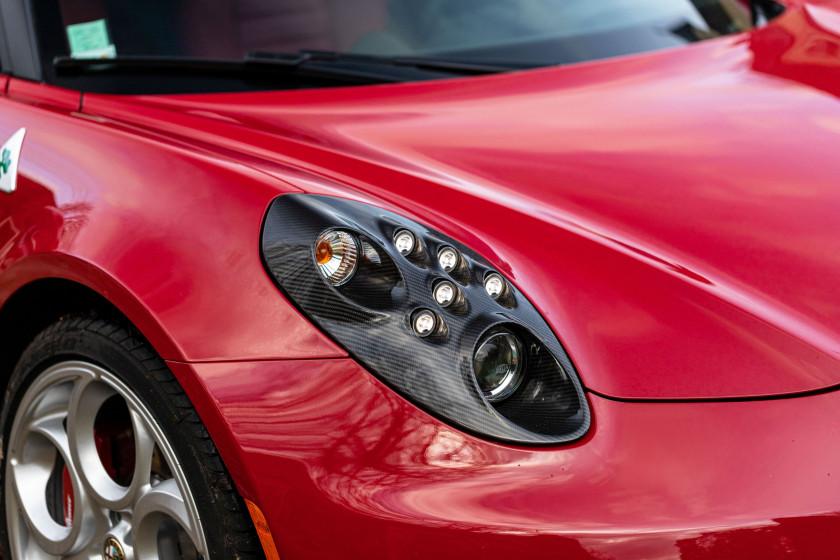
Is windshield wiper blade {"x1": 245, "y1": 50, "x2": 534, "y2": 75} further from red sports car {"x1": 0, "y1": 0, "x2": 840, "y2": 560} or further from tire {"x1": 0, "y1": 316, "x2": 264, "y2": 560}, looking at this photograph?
tire {"x1": 0, "y1": 316, "x2": 264, "y2": 560}

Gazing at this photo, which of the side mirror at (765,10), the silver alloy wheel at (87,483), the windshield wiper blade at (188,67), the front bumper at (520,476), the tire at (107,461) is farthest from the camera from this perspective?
the side mirror at (765,10)

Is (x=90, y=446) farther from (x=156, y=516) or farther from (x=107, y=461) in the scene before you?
(x=156, y=516)

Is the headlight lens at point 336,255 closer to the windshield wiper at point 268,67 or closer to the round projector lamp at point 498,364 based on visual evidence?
the round projector lamp at point 498,364

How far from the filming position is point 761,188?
4.98ft

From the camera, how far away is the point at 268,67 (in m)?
1.85

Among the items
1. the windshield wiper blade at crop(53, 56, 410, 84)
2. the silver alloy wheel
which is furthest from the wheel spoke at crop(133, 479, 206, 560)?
the windshield wiper blade at crop(53, 56, 410, 84)

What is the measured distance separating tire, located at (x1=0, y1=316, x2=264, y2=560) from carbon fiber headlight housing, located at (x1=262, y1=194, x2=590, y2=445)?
27 cm

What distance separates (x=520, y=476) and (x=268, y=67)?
1083 mm

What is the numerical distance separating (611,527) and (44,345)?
3.41 ft

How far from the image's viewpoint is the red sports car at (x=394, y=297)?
111 centimetres

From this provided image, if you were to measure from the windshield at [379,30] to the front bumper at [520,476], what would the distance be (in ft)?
3.00

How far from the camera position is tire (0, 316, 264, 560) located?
4.33 ft

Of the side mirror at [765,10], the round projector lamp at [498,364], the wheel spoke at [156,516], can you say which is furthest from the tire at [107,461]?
the side mirror at [765,10]

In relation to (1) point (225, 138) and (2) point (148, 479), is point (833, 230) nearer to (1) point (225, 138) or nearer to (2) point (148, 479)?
(1) point (225, 138)
